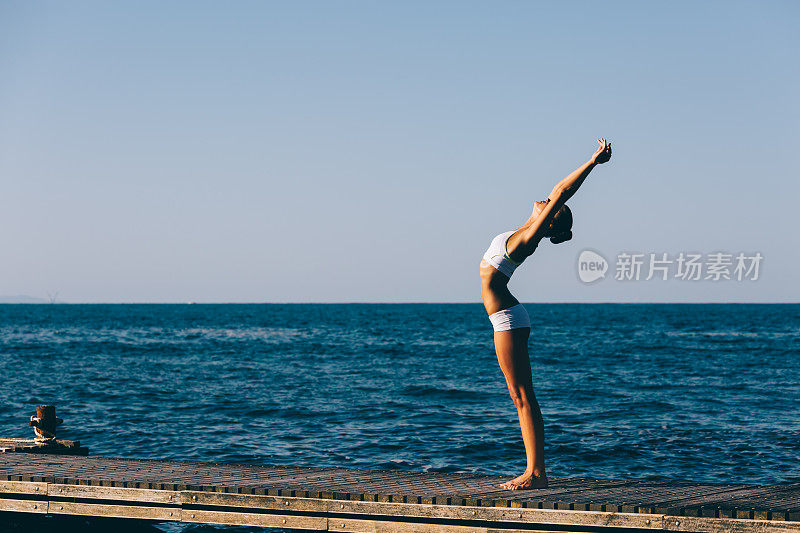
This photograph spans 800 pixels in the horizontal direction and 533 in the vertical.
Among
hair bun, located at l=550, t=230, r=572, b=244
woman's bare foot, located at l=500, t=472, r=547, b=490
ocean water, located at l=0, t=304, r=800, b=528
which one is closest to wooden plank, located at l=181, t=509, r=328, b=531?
woman's bare foot, located at l=500, t=472, r=547, b=490

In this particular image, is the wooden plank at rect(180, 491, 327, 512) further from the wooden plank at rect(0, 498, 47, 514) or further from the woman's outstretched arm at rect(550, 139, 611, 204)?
the woman's outstretched arm at rect(550, 139, 611, 204)

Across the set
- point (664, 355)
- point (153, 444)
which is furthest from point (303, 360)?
point (153, 444)

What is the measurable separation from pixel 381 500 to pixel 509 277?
8.28 feet

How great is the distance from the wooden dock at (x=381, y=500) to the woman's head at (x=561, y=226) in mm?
2369

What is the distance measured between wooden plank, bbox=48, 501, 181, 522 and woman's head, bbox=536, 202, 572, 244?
15.9 ft

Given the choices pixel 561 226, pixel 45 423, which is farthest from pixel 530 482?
pixel 45 423

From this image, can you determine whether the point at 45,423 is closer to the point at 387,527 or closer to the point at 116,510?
the point at 116,510

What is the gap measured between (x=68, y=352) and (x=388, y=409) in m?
34.4

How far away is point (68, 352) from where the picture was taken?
54.3 m

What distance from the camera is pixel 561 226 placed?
7734 mm

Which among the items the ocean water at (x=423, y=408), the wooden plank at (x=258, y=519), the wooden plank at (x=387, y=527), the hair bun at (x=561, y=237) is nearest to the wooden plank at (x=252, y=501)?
the wooden plank at (x=258, y=519)

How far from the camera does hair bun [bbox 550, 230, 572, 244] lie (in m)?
7.80

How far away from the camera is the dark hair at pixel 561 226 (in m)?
7.70

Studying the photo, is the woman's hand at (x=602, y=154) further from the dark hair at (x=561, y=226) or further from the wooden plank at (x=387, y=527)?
the wooden plank at (x=387, y=527)
